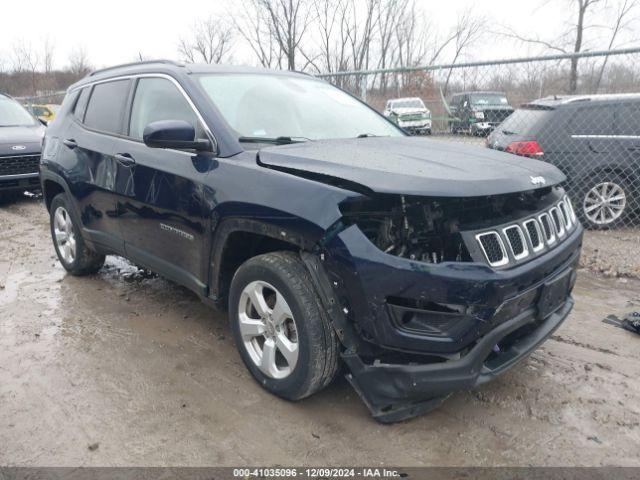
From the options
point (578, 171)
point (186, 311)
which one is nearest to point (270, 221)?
point (186, 311)

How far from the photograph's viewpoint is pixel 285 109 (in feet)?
11.0

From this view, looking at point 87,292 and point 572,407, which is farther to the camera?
point 87,292

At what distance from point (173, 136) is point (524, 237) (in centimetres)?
192

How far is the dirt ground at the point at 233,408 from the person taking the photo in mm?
2334

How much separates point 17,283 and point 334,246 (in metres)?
3.89

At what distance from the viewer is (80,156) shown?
13.6 feet

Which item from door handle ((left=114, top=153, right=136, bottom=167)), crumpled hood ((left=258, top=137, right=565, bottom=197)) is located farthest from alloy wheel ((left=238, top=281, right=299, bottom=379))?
door handle ((left=114, top=153, right=136, bottom=167))

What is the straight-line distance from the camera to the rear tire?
6.02 metres

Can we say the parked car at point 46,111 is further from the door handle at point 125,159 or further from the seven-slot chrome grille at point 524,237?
the seven-slot chrome grille at point 524,237

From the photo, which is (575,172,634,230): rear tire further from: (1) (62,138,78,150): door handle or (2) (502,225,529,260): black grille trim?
(1) (62,138,78,150): door handle

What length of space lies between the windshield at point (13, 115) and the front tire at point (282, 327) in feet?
27.3

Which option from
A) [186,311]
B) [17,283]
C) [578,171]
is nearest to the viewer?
[186,311]

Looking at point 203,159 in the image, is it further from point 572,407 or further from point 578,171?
point 578,171

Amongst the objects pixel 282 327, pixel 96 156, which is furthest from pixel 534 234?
pixel 96 156
